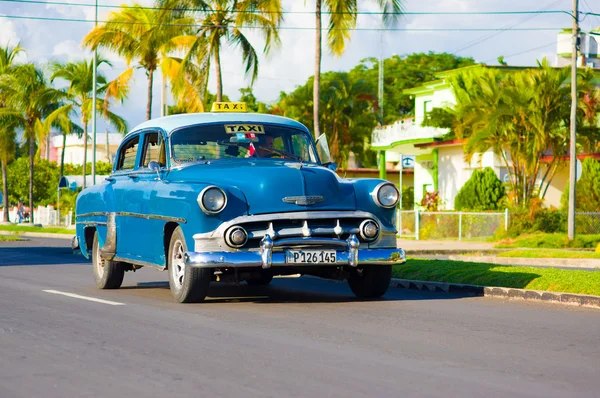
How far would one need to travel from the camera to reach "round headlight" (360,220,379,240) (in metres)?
11.6

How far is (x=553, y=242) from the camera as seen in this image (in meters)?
31.9

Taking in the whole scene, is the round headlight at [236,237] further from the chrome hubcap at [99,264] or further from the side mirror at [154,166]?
the chrome hubcap at [99,264]

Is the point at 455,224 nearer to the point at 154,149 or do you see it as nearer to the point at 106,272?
the point at 106,272

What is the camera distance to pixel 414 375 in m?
6.89

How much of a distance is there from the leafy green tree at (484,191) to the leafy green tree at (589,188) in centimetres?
458

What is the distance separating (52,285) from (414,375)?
29.5 feet

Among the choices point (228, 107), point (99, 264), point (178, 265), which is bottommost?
point (99, 264)

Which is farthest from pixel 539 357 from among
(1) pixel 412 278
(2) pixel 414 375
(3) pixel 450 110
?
(3) pixel 450 110

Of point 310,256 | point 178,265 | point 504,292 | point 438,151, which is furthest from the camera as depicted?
point 438,151

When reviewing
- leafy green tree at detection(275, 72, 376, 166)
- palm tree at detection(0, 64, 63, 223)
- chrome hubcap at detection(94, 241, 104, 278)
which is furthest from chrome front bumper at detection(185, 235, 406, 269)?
palm tree at detection(0, 64, 63, 223)

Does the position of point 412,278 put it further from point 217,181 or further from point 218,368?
point 218,368

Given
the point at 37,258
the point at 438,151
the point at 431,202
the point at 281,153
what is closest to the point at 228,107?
the point at 281,153

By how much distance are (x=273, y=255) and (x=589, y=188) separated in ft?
92.3

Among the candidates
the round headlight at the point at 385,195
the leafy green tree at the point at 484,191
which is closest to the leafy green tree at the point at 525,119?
the leafy green tree at the point at 484,191
